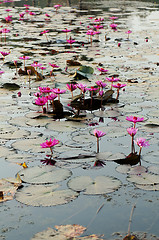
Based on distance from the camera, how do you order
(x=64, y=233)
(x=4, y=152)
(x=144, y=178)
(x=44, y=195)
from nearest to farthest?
(x=64, y=233), (x=44, y=195), (x=144, y=178), (x=4, y=152)

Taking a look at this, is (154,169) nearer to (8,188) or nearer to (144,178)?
(144,178)

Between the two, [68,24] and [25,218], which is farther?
[68,24]

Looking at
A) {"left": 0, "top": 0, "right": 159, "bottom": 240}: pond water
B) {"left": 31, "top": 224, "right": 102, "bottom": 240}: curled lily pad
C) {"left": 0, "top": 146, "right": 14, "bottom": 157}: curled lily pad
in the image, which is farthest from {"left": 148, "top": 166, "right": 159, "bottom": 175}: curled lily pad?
{"left": 0, "top": 146, "right": 14, "bottom": 157}: curled lily pad

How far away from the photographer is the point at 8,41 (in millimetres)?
6543

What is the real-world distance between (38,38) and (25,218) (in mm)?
5457

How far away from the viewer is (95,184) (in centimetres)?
194

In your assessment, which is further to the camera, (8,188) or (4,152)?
(4,152)

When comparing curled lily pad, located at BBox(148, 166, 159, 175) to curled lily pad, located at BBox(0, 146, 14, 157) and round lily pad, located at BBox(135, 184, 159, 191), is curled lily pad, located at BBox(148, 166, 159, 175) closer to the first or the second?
round lily pad, located at BBox(135, 184, 159, 191)

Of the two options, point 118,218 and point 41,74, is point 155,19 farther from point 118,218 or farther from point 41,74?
point 118,218

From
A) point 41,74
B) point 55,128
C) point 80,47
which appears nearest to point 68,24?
point 80,47

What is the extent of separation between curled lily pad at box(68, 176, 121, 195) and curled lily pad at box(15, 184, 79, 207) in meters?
0.05

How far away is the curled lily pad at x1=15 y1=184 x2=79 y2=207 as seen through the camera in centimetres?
180

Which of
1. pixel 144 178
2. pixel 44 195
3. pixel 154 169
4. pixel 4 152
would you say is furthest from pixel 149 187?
pixel 4 152

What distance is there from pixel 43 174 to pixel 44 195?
0.71 feet
